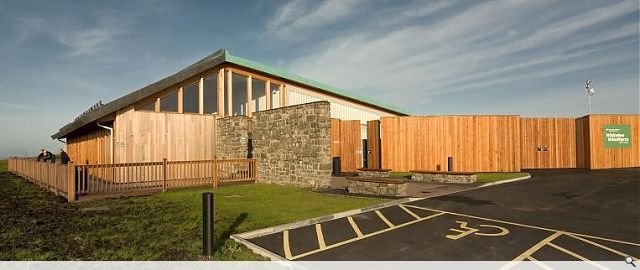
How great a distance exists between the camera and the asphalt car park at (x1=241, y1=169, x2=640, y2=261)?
5.48 m

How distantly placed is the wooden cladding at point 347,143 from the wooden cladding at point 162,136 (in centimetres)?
753

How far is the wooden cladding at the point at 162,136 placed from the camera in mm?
15570

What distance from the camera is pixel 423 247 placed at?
582cm

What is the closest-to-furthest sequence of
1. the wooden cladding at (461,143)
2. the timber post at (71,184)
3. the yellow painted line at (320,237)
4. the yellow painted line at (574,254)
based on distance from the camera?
the yellow painted line at (574,254)
the yellow painted line at (320,237)
the timber post at (71,184)
the wooden cladding at (461,143)

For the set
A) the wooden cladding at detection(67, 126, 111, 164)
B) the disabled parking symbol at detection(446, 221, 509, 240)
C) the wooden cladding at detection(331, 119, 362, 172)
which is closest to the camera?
the disabled parking symbol at detection(446, 221, 509, 240)

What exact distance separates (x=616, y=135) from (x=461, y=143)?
9044mm

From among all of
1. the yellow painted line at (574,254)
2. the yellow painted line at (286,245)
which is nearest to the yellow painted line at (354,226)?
the yellow painted line at (286,245)

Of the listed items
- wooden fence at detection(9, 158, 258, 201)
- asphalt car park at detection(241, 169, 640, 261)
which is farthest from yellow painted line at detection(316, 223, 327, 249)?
wooden fence at detection(9, 158, 258, 201)

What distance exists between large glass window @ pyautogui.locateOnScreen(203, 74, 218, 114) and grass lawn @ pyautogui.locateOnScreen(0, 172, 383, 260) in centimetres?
671

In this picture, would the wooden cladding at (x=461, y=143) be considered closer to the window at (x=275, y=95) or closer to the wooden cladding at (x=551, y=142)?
the wooden cladding at (x=551, y=142)

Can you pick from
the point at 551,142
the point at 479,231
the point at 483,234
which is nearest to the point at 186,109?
the point at 479,231

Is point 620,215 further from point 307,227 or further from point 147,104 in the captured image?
point 147,104

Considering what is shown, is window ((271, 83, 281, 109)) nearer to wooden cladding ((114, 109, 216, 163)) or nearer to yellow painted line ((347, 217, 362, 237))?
wooden cladding ((114, 109, 216, 163))
